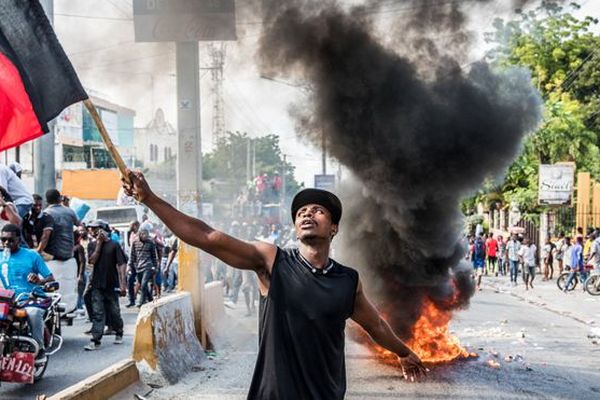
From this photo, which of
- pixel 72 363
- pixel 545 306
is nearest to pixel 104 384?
pixel 72 363

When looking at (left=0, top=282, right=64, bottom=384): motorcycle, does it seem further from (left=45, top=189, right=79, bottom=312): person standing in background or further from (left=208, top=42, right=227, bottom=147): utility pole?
(left=208, top=42, right=227, bottom=147): utility pole

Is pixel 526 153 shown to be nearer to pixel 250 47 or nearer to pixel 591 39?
pixel 591 39

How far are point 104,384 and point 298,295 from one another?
4221 mm

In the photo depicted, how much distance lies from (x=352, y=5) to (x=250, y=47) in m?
1.36

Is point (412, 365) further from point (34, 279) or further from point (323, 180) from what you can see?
point (323, 180)

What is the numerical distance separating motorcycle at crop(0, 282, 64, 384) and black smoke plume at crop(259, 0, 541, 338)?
390 cm

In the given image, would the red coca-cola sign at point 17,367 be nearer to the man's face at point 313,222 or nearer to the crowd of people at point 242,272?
the man's face at point 313,222

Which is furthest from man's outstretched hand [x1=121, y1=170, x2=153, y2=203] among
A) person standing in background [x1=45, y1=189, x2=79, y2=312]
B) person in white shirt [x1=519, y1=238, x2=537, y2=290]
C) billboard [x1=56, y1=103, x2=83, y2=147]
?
billboard [x1=56, y1=103, x2=83, y2=147]

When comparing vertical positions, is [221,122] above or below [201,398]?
above

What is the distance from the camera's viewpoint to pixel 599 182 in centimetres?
3212

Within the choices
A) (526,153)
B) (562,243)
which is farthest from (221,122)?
(526,153)

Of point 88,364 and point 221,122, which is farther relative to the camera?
point 221,122

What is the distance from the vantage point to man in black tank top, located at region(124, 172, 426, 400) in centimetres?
340

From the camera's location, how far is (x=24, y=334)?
294 inches
